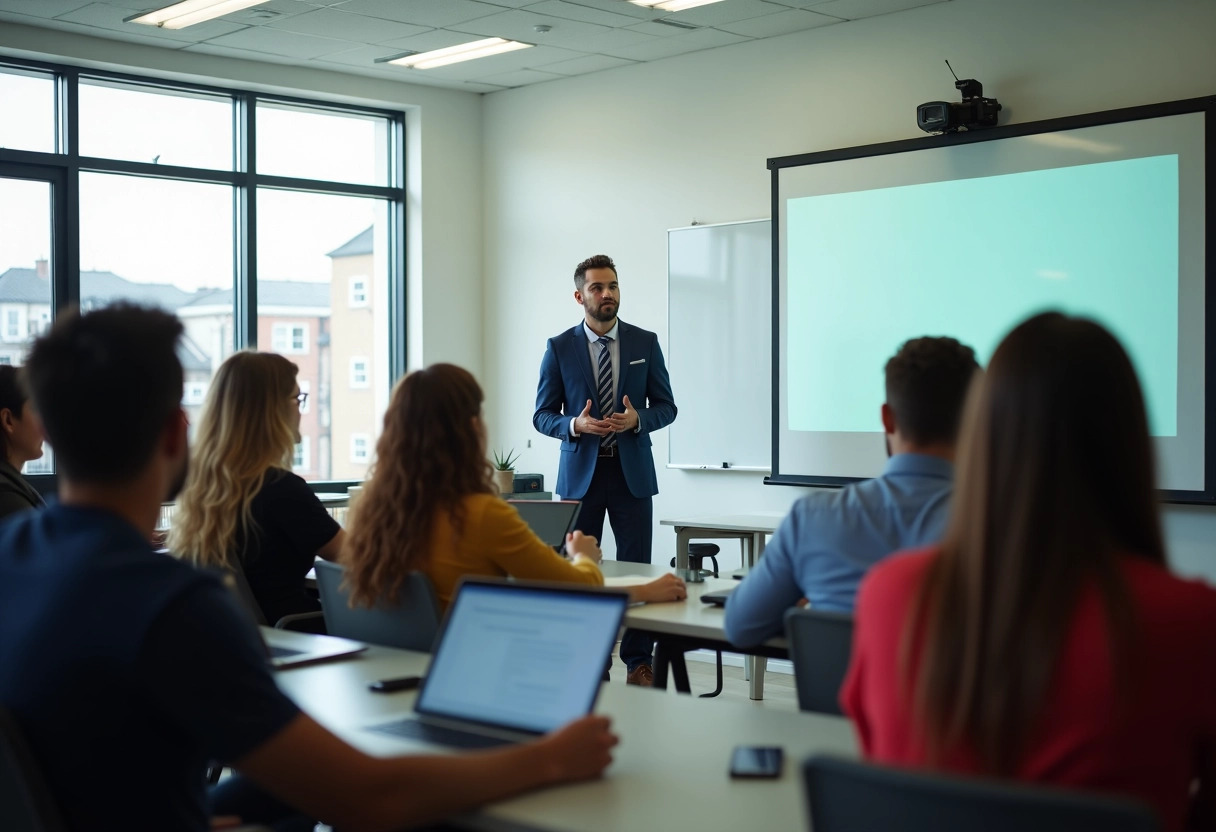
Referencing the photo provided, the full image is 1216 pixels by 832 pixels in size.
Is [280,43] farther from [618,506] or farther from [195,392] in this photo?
[618,506]

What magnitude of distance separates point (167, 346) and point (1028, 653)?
971mm

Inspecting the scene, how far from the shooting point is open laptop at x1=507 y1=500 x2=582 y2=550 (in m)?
4.09

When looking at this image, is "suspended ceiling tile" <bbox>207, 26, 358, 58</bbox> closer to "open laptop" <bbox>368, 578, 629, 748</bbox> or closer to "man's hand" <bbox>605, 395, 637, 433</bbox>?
"man's hand" <bbox>605, 395, 637, 433</bbox>

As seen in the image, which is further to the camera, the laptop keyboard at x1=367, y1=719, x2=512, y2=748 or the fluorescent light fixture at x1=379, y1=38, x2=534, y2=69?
the fluorescent light fixture at x1=379, y1=38, x2=534, y2=69

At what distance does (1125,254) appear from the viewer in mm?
5234

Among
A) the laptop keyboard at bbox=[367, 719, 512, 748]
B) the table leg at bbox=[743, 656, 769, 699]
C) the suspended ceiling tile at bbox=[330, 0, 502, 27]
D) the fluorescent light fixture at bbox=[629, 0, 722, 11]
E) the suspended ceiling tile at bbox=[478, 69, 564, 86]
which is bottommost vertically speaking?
the table leg at bbox=[743, 656, 769, 699]

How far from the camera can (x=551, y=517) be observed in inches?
163

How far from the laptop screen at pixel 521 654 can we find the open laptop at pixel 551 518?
2117 millimetres

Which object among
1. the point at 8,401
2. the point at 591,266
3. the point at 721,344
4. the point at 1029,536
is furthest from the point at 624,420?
the point at 1029,536

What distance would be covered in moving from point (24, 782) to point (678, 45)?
590 centimetres

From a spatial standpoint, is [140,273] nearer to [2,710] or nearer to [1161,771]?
[2,710]

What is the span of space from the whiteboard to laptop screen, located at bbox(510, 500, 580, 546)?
8.42 ft

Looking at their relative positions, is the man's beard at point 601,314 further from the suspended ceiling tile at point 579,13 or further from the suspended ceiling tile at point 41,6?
the suspended ceiling tile at point 41,6

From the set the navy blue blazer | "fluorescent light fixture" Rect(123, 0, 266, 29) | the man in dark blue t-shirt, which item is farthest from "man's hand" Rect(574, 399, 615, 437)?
the man in dark blue t-shirt
